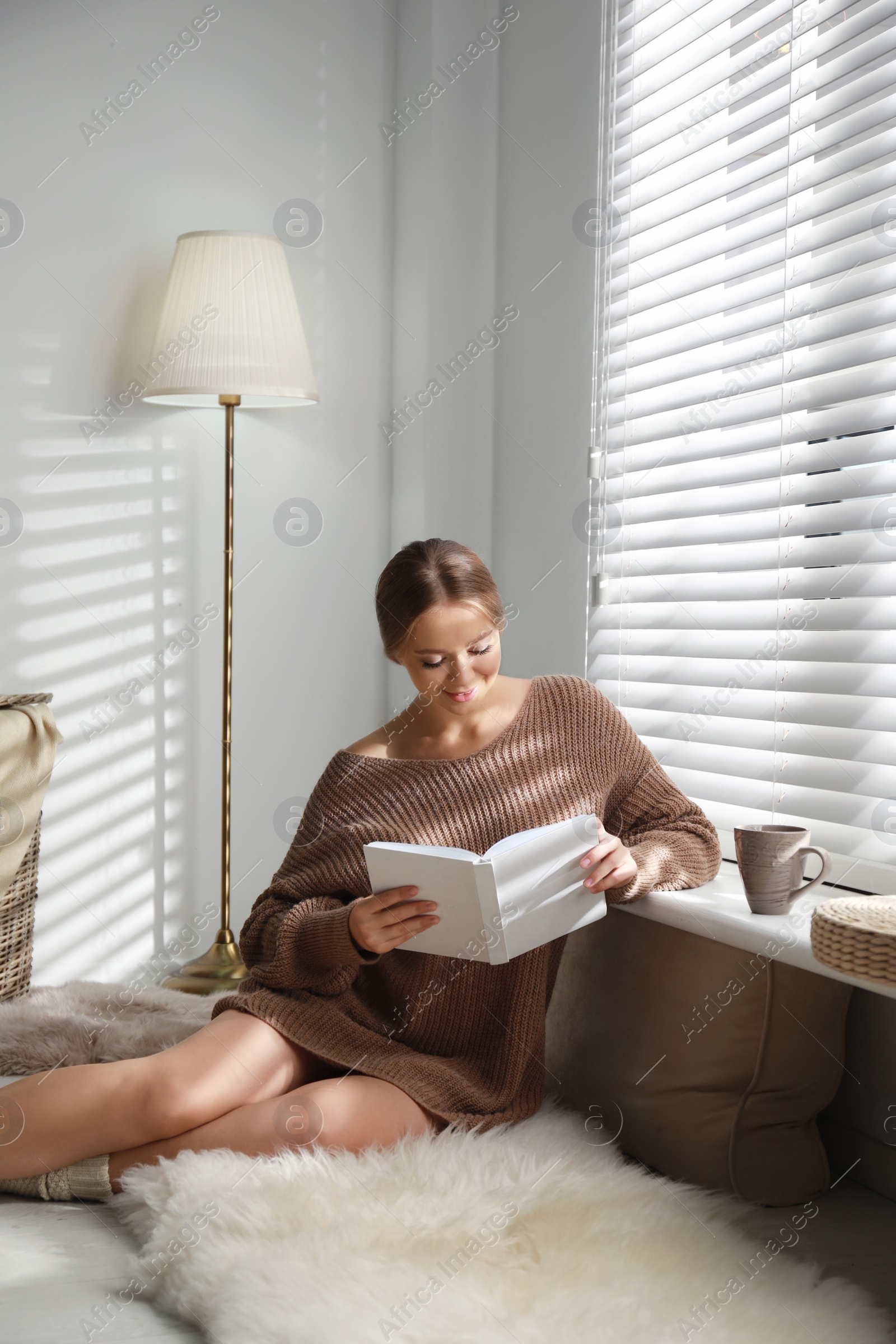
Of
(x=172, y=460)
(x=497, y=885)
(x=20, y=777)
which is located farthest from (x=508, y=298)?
(x=497, y=885)

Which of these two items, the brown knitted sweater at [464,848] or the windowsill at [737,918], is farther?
the brown knitted sweater at [464,848]

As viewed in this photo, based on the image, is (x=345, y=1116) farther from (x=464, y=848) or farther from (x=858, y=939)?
(x=858, y=939)

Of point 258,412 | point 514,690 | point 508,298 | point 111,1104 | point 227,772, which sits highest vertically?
point 508,298

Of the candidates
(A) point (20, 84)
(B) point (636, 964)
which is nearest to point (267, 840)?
(B) point (636, 964)

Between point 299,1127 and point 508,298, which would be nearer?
point 299,1127

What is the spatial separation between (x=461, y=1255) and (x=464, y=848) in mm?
548

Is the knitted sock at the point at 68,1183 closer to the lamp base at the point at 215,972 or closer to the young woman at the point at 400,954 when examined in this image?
the young woman at the point at 400,954

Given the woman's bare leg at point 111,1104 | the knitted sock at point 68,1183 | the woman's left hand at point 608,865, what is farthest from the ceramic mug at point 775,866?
the knitted sock at point 68,1183

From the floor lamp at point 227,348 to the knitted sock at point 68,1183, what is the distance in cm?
99

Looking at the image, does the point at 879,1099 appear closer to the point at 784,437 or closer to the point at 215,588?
the point at 784,437

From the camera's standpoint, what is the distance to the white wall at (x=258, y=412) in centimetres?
254

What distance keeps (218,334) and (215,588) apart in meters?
0.60

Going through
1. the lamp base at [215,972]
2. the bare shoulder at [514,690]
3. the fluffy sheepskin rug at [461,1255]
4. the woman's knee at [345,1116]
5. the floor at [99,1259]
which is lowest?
the lamp base at [215,972]

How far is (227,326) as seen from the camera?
96.5 inches
